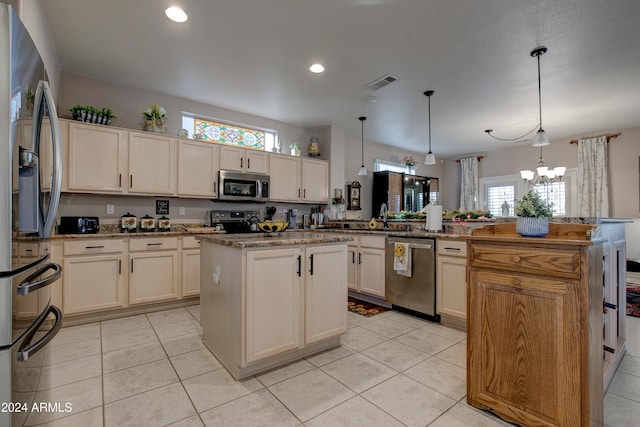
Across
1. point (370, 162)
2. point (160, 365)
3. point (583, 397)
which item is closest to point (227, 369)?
point (160, 365)

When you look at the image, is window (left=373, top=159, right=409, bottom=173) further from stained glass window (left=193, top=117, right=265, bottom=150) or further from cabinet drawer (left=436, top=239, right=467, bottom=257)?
cabinet drawer (left=436, top=239, right=467, bottom=257)

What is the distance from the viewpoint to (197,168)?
396 centimetres

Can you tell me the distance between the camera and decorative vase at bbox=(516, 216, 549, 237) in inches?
59.7

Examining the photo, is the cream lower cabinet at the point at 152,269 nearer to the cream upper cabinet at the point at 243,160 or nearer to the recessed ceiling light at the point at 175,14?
the cream upper cabinet at the point at 243,160

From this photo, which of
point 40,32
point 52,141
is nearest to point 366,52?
point 52,141

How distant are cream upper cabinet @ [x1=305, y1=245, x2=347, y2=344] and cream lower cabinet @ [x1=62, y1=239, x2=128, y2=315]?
2.27m

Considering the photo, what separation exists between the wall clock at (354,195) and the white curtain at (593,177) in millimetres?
4559

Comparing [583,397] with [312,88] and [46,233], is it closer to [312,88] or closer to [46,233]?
[46,233]

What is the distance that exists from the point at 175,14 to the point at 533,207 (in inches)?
117

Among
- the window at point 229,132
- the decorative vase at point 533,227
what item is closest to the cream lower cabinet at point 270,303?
the decorative vase at point 533,227

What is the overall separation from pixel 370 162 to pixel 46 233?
5.87 metres

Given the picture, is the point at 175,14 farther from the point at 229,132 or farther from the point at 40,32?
the point at 229,132

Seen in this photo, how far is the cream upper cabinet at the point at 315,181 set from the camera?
509cm

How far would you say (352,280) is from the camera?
3.99 metres
